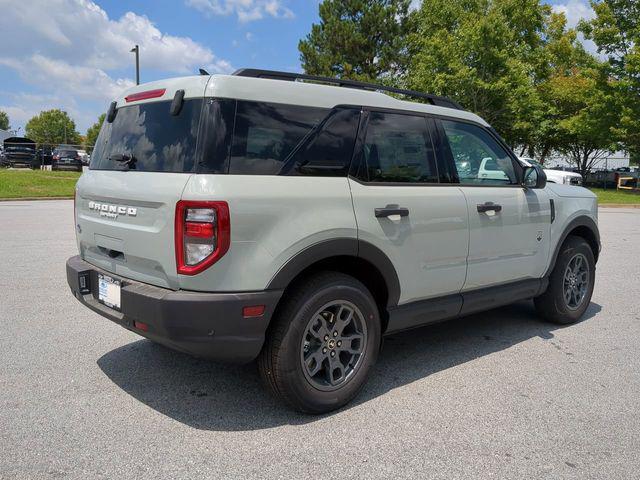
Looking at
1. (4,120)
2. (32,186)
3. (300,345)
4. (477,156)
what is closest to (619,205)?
(477,156)

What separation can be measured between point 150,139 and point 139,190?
37cm

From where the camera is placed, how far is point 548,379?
3.80 metres

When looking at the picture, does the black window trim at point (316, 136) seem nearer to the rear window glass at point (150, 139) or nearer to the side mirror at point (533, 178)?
the rear window glass at point (150, 139)

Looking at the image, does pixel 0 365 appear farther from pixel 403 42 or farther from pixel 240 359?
pixel 403 42

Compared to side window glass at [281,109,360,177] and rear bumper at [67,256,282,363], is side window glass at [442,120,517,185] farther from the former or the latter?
rear bumper at [67,256,282,363]

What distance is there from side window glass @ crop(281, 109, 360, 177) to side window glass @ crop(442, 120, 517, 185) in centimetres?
98

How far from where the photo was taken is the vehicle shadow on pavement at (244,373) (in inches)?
126

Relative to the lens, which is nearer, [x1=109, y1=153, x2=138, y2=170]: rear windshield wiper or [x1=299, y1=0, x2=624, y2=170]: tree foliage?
[x1=109, y1=153, x2=138, y2=170]: rear windshield wiper

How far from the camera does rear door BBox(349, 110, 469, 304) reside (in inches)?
133

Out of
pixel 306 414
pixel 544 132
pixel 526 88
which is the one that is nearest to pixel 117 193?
pixel 306 414

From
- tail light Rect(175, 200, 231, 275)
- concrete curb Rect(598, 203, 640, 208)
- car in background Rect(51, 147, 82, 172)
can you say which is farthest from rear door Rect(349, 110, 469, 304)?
car in background Rect(51, 147, 82, 172)

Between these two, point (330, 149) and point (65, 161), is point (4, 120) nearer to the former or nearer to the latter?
point (65, 161)

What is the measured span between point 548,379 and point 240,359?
2.25 meters

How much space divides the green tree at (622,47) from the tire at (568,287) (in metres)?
25.3
